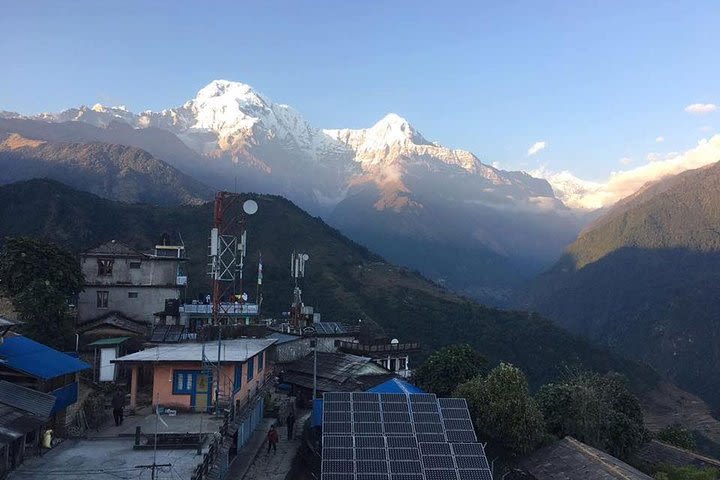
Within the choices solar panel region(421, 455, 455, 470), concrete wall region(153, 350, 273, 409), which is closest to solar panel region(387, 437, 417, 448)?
solar panel region(421, 455, 455, 470)

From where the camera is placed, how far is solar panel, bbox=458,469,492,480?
18.0m

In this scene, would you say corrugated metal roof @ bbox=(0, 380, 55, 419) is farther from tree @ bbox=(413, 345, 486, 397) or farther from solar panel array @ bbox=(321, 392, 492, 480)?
tree @ bbox=(413, 345, 486, 397)

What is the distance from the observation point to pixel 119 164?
19800cm

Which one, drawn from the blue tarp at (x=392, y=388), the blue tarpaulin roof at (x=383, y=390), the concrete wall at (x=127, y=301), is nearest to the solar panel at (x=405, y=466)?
the blue tarpaulin roof at (x=383, y=390)

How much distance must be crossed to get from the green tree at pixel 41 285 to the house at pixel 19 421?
19513 millimetres

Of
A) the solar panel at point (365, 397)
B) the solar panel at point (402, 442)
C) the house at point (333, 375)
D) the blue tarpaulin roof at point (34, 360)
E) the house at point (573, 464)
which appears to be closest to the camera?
the blue tarpaulin roof at point (34, 360)

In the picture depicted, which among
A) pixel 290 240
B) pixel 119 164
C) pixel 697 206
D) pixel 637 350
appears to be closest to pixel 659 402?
pixel 637 350

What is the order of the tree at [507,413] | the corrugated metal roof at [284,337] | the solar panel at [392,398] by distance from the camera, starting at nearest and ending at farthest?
the solar panel at [392,398]
the tree at [507,413]
the corrugated metal roof at [284,337]

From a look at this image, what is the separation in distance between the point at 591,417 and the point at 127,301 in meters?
34.7

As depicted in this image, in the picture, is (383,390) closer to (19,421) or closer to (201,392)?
(201,392)

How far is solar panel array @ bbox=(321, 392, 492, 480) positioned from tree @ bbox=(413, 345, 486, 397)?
13344 mm

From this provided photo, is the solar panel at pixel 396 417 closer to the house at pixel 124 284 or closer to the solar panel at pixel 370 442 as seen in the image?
the solar panel at pixel 370 442

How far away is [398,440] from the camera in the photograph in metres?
19.4

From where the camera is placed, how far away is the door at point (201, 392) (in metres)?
22.3
